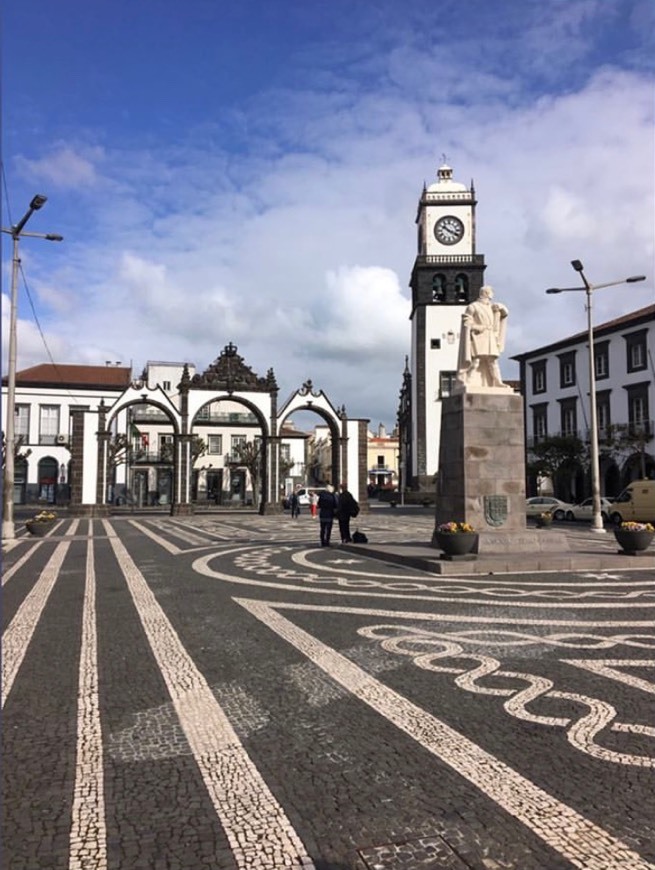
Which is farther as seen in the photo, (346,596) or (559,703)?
(346,596)

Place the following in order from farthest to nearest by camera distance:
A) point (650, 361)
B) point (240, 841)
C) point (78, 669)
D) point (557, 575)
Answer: point (650, 361), point (557, 575), point (78, 669), point (240, 841)

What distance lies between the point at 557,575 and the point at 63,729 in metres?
9.17

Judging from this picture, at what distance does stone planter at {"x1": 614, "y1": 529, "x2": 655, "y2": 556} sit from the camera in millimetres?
13664

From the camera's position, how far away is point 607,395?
45719mm

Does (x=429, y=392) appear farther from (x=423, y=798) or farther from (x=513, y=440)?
(x=423, y=798)

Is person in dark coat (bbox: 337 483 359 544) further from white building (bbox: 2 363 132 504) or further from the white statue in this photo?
white building (bbox: 2 363 132 504)

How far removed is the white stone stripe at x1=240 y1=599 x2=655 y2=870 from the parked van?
24375 mm

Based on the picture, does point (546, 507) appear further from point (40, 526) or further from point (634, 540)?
point (40, 526)

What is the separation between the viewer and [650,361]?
42000 mm

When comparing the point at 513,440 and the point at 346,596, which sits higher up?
the point at 513,440

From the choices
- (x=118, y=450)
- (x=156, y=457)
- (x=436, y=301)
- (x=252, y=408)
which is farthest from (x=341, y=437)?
(x=156, y=457)

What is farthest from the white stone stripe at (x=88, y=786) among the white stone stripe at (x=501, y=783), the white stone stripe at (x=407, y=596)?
the white stone stripe at (x=407, y=596)

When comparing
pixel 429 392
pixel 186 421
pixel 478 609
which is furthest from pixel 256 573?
pixel 429 392

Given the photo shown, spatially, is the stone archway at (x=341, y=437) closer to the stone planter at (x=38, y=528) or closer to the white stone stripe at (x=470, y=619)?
the stone planter at (x=38, y=528)
